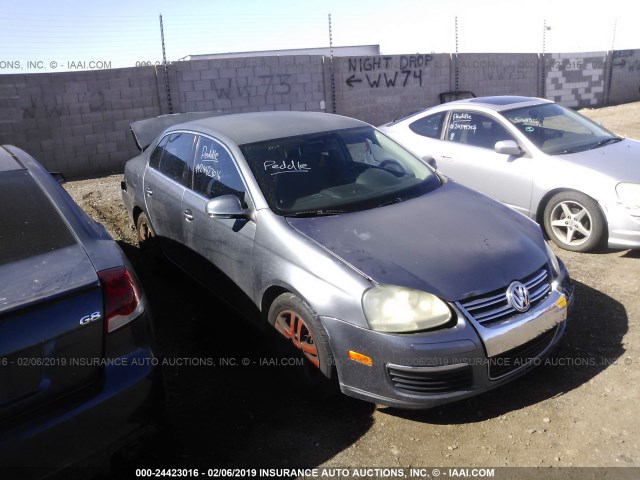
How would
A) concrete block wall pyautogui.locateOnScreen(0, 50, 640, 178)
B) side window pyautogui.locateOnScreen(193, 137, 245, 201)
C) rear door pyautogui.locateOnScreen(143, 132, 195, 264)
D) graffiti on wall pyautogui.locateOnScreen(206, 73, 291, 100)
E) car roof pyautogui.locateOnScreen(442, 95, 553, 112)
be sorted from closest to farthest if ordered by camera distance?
1. side window pyautogui.locateOnScreen(193, 137, 245, 201)
2. rear door pyautogui.locateOnScreen(143, 132, 195, 264)
3. car roof pyautogui.locateOnScreen(442, 95, 553, 112)
4. concrete block wall pyautogui.locateOnScreen(0, 50, 640, 178)
5. graffiti on wall pyautogui.locateOnScreen(206, 73, 291, 100)

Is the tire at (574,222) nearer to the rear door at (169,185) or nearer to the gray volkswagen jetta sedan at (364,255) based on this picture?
the gray volkswagen jetta sedan at (364,255)

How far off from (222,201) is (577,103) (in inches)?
772

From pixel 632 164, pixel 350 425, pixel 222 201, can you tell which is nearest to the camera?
pixel 350 425

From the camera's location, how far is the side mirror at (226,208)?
350 cm

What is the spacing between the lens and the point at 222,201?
11.6ft

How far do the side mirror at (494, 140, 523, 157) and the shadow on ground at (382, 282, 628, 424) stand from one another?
2006 millimetres

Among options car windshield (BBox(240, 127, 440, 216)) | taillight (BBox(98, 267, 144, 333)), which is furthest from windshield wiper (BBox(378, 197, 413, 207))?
taillight (BBox(98, 267, 144, 333))

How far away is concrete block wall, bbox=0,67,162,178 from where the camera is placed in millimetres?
10352

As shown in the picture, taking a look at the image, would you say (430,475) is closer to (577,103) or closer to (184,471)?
(184,471)

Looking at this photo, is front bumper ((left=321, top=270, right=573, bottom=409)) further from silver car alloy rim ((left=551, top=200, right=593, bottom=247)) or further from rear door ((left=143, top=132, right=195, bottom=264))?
silver car alloy rim ((left=551, top=200, right=593, bottom=247))

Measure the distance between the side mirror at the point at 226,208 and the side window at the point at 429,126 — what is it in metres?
3.74

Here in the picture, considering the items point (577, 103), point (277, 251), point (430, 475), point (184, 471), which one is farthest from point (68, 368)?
point (577, 103)

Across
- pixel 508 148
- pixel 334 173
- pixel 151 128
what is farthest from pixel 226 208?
pixel 508 148

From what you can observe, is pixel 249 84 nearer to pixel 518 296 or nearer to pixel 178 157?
pixel 178 157
